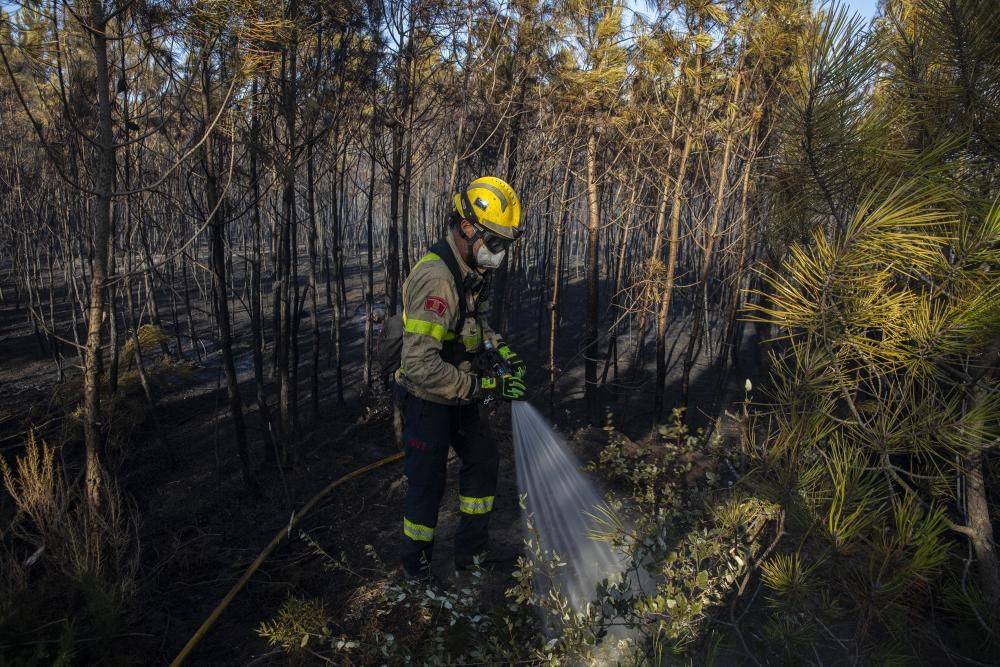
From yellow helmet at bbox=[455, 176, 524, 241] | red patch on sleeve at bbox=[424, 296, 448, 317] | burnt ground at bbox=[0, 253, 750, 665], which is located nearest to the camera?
red patch on sleeve at bbox=[424, 296, 448, 317]

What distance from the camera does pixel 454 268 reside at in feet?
9.71

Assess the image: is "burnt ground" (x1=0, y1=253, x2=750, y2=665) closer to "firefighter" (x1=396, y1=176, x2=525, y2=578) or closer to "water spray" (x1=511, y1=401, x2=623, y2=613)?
"water spray" (x1=511, y1=401, x2=623, y2=613)

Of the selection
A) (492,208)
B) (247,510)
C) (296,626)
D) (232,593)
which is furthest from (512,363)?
(247,510)

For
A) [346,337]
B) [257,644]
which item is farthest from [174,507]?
[346,337]

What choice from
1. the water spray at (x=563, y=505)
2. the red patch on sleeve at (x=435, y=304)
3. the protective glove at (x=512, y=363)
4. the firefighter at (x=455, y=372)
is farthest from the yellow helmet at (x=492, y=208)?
the water spray at (x=563, y=505)

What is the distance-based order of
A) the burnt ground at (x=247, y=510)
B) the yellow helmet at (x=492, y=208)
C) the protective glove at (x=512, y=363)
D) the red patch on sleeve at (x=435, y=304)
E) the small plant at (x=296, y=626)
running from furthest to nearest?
1. the burnt ground at (x=247, y=510)
2. the protective glove at (x=512, y=363)
3. the yellow helmet at (x=492, y=208)
4. the red patch on sleeve at (x=435, y=304)
5. the small plant at (x=296, y=626)

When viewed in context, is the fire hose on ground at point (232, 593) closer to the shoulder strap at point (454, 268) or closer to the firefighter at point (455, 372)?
the firefighter at point (455, 372)

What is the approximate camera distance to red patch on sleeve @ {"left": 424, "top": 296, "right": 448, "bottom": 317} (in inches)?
112

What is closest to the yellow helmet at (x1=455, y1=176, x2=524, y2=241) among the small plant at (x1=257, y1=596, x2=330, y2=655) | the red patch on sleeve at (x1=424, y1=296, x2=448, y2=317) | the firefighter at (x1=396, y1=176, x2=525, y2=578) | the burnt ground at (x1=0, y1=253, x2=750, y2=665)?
the firefighter at (x1=396, y1=176, x2=525, y2=578)

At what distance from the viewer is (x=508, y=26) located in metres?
6.90

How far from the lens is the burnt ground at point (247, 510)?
10.8 feet

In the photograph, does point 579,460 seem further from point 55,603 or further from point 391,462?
point 55,603

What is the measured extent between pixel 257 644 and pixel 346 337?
38.9ft

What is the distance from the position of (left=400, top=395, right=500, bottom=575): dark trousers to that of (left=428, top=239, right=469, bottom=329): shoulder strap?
1.74 feet
